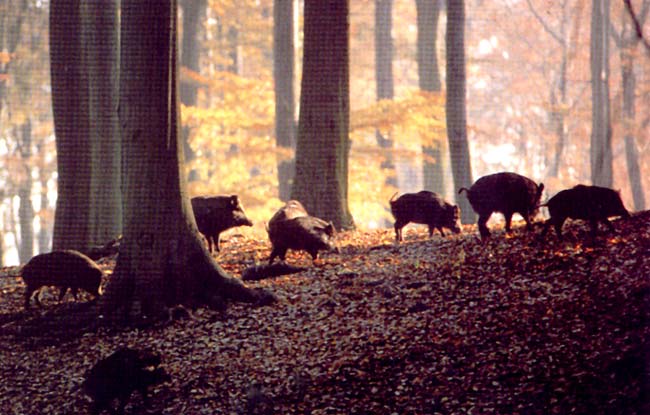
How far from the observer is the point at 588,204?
38.2ft

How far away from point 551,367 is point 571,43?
30.8m

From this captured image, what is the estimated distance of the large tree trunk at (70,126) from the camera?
1725 centimetres

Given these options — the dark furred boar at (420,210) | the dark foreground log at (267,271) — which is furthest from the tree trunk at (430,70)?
the dark foreground log at (267,271)

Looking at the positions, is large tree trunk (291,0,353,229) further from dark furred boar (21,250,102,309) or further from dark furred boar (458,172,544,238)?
dark furred boar (21,250,102,309)

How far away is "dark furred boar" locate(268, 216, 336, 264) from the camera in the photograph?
1392 centimetres

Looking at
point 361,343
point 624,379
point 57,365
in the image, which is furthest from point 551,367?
point 57,365

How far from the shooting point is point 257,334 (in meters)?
11.2

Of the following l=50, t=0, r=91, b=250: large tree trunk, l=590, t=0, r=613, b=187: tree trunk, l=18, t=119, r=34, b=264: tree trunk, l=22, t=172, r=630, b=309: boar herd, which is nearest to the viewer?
l=22, t=172, r=630, b=309: boar herd

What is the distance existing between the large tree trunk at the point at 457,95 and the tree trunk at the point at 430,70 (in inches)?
260

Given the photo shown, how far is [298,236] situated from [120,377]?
16.6ft

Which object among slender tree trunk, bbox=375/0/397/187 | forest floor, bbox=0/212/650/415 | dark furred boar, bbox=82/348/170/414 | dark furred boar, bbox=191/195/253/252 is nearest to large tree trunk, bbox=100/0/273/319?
forest floor, bbox=0/212/650/415

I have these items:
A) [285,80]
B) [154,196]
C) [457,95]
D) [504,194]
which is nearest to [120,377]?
[154,196]

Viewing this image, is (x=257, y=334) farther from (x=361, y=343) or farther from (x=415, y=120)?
(x=415, y=120)

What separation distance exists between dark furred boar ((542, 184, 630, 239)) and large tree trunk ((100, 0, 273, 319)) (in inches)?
164
